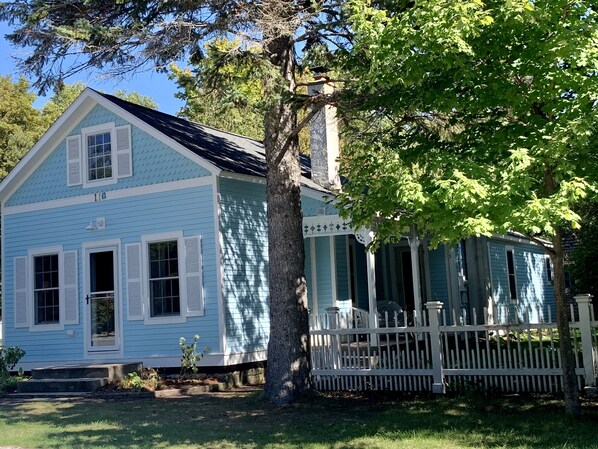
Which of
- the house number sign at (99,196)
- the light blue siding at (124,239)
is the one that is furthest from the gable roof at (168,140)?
the house number sign at (99,196)

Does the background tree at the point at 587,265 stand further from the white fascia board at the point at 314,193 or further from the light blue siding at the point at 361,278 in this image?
the white fascia board at the point at 314,193

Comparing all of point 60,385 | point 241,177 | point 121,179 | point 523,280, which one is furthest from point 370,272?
point 523,280

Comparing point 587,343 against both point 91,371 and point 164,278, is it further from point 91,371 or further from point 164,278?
point 91,371

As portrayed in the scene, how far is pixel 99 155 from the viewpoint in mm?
16766

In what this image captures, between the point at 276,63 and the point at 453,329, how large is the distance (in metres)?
5.19

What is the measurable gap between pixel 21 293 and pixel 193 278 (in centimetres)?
516

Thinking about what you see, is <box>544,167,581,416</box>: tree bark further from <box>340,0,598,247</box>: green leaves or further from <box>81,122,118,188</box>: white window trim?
<box>81,122,118,188</box>: white window trim

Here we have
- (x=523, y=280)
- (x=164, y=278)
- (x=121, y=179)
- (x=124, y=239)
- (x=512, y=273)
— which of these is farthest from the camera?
(x=523, y=280)

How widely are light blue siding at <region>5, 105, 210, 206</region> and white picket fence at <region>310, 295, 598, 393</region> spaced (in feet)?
16.2

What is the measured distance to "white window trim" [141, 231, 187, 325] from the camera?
15.0 meters

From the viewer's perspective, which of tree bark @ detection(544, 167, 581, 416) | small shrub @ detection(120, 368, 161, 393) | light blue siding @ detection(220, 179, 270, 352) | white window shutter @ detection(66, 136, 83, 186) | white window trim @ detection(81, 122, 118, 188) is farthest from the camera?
white window shutter @ detection(66, 136, 83, 186)

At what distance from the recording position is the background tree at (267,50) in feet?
35.1

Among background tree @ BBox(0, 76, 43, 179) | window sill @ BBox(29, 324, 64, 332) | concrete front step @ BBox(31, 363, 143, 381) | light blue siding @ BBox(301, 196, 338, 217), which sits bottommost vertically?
concrete front step @ BBox(31, 363, 143, 381)

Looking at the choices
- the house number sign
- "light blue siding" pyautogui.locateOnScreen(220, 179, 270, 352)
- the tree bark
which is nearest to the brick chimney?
"light blue siding" pyautogui.locateOnScreen(220, 179, 270, 352)
